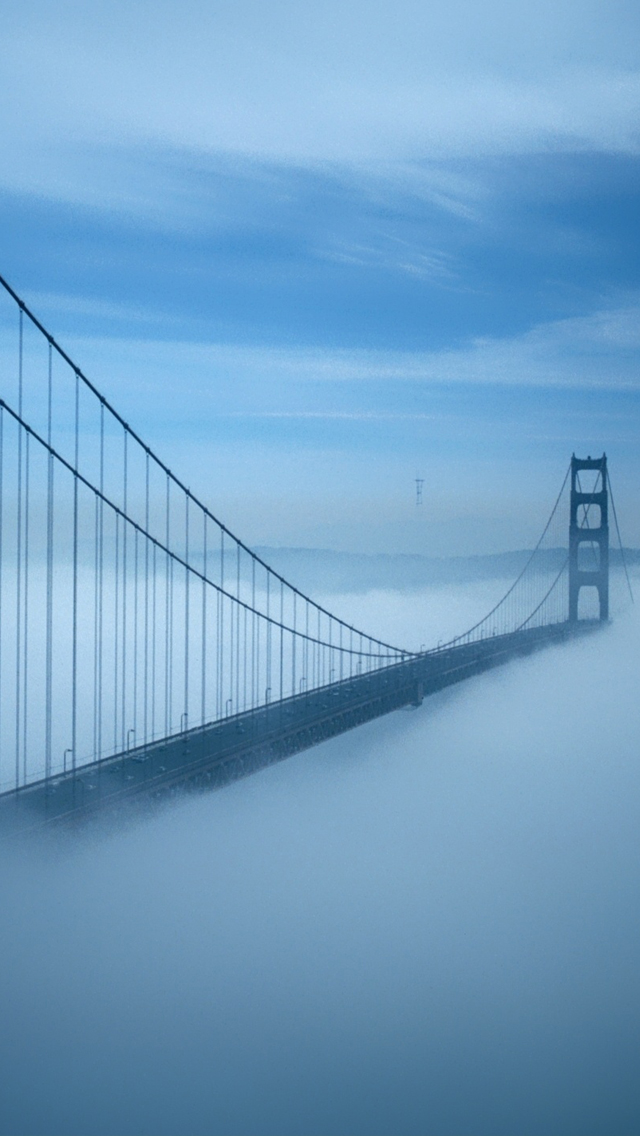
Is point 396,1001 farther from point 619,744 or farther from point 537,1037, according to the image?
point 619,744

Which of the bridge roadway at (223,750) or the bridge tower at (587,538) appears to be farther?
the bridge tower at (587,538)

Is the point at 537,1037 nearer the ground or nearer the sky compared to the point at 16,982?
nearer the ground

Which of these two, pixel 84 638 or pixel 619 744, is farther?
pixel 84 638

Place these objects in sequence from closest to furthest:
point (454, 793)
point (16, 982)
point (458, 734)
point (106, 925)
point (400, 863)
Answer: point (16, 982) < point (106, 925) < point (400, 863) < point (454, 793) < point (458, 734)

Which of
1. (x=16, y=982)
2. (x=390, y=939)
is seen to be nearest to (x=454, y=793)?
(x=390, y=939)

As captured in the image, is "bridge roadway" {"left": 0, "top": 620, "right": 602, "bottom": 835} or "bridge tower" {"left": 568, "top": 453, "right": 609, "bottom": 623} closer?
"bridge roadway" {"left": 0, "top": 620, "right": 602, "bottom": 835}

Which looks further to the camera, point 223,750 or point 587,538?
point 587,538

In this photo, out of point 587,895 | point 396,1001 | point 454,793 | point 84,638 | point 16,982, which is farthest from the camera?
point 84,638
